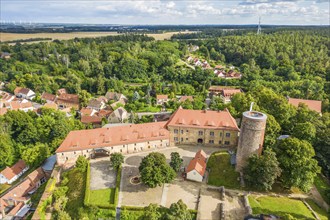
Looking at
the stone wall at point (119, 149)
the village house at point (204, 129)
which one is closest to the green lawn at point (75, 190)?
the stone wall at point (119, 149)

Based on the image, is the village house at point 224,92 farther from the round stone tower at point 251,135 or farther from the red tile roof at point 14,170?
the red tile roof at point 14,170

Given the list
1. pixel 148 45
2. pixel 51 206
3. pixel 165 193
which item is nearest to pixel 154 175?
pixel 165 193

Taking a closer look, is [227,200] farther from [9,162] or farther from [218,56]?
[218,56]

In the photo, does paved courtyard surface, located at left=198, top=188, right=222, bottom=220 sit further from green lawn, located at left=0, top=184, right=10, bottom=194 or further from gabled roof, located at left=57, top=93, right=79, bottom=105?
gabled roof, located at left=57, top=93, right=79, bottom=105

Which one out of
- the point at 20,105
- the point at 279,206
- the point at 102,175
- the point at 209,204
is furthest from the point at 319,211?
the point at 20,105

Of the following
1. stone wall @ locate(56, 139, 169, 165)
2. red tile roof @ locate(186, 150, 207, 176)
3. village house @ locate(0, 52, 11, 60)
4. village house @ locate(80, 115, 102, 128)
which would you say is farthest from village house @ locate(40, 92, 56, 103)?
red tile roof @ locate(186, 150, 207, 176)

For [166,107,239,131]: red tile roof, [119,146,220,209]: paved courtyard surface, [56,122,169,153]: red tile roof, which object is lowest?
[119,146,220,209]: paved courtyard surface
